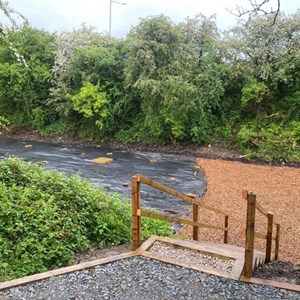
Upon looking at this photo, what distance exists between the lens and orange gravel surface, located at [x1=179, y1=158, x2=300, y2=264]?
244 inches

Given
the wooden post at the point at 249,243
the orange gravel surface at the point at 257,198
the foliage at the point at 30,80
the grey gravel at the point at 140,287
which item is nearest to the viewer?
the grey gravel at the point at 140,287

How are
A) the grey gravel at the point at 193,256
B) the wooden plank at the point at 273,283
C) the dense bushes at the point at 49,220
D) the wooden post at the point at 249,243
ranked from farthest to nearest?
the dense bushes at the point at 49,220
the grey gravel at the point at 193,256
the wooden post at the point at 249,243
the wooden plank at the point at 273,283

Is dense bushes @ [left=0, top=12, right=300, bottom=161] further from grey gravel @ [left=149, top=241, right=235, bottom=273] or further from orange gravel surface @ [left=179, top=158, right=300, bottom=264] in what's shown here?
grey gravel @ [left=149, top=241, right=235, bottom=273]

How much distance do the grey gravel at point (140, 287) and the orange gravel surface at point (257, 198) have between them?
3049mm

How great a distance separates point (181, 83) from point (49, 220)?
999 centimetres

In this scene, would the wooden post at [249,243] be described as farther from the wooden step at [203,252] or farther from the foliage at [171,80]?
the foliage at [171,80]

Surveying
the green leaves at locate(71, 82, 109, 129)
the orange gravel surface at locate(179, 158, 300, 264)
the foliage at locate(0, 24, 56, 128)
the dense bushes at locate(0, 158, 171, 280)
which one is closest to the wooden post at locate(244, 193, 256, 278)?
the dense bushes at locate(0, 158, 171, 280)

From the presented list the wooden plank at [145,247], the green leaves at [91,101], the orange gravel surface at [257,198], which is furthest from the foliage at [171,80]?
the wooden plank at [145,247]

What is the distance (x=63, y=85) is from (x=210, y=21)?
7.18 metres

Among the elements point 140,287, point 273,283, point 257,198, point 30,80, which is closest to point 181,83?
point 257,198

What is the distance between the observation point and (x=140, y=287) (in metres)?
2.75

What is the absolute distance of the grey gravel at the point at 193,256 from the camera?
3201 millimetres

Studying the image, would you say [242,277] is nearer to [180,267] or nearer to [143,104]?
[180,267]

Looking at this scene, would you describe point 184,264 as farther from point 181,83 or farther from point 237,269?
point 181,83
